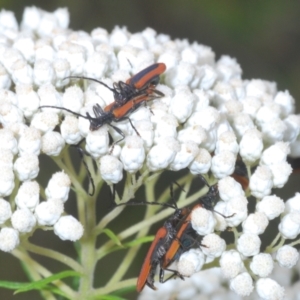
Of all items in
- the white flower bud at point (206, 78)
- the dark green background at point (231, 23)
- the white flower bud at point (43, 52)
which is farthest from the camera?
the dark green background at point (231, 23)

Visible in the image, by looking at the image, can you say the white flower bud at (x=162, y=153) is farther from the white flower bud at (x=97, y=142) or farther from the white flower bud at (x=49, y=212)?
the white flower bud at (x=49, y=212)

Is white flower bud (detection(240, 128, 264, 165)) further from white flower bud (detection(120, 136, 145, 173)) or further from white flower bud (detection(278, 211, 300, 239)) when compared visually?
white flower bud (detection(120, 136, 145, 173))

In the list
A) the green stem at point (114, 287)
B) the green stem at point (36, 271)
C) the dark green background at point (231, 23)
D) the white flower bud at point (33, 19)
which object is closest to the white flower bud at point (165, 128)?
the green stem at point (114, 287)

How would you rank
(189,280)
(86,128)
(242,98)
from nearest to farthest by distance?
(86,128), (242,98), (189,280)

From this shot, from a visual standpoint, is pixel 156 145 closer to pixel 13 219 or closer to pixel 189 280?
pixel 13 219

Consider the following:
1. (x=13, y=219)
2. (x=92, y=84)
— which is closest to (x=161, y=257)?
(x=13, y=219)

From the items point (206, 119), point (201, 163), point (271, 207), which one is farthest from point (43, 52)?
point (271, 207)
